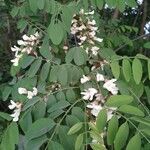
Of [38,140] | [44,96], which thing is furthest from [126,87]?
[38,140]

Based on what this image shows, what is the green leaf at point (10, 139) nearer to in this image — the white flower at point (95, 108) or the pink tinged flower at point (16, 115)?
the pink tinged flower at point (16, 115)

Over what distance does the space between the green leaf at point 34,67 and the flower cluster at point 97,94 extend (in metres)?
0.21

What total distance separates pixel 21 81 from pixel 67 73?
0.73ft

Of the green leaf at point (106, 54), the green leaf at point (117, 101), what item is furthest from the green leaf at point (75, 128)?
the green leaf at point (106, 54)

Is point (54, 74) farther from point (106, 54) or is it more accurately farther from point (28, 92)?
point (106, 54)

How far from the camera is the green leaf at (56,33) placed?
169 cm

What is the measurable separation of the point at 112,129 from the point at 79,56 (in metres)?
0.43

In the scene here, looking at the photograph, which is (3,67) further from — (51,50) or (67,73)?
(67,73)

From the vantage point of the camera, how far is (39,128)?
1.36 meters

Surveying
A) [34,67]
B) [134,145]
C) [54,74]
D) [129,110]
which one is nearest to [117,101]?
[129,110]

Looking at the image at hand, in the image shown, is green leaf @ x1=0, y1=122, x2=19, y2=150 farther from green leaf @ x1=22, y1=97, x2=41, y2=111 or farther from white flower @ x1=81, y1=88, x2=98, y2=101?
white flower @ x1=81, y1=88, x2=98, y2=101

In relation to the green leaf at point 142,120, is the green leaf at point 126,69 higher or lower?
higher

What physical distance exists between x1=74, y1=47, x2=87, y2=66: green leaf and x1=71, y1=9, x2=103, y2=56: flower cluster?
68mm

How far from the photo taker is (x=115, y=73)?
5.10 feet
